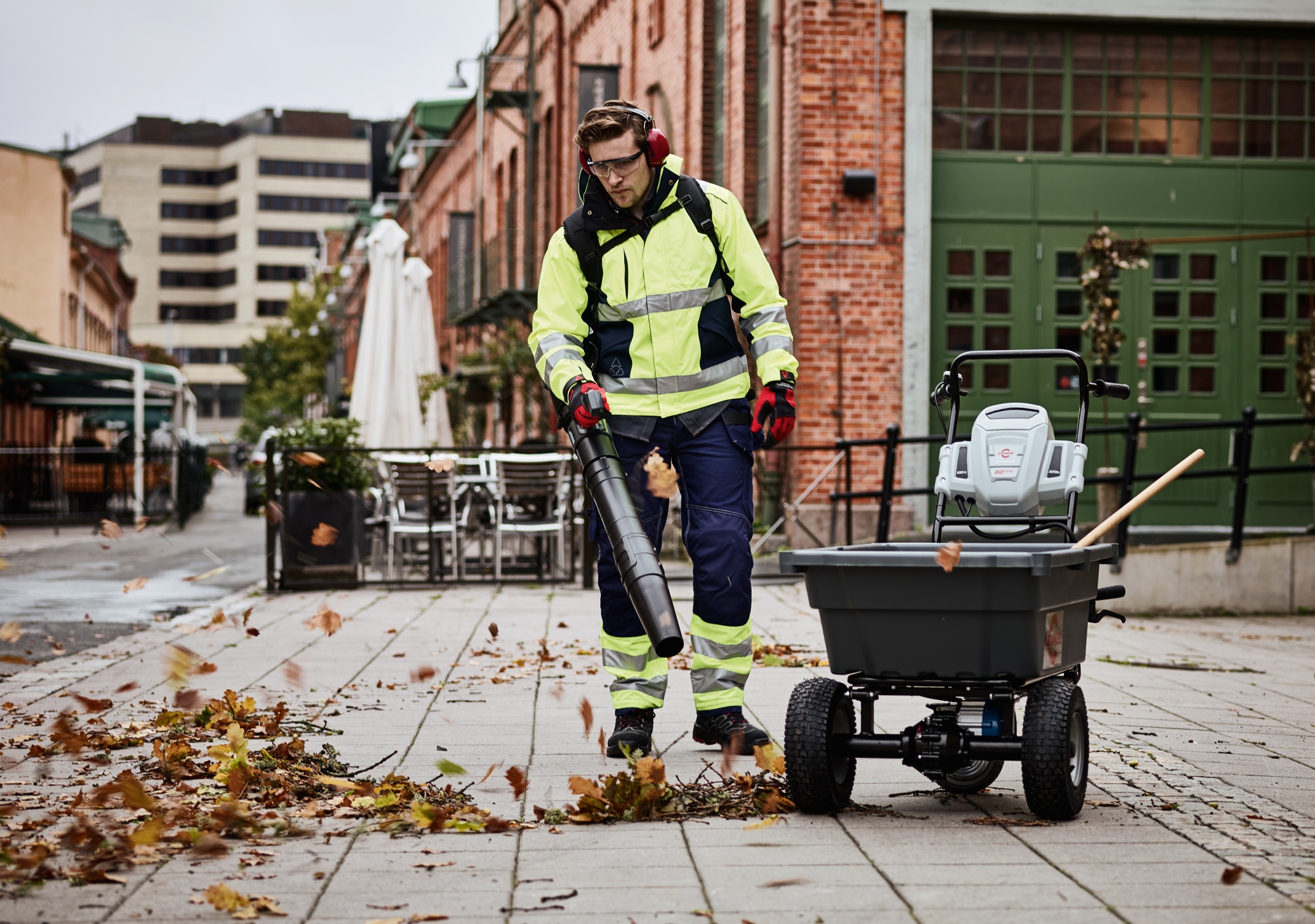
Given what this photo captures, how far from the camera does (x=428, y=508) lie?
39.8 ft

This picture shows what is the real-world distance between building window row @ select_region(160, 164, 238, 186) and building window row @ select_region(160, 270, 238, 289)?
6.62 m

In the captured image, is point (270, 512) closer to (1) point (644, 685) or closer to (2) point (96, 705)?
(2) point (96, 705)

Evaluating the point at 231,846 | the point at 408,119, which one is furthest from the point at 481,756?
the point at 408,119

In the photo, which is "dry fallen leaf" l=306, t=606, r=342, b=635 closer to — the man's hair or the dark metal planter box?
the dark metal planter box

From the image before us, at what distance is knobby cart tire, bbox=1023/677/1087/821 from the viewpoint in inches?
159

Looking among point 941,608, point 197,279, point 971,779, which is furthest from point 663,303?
point 197,279

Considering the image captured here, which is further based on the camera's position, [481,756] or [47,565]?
[47,565]

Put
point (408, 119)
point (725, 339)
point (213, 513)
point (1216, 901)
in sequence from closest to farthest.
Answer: point (1216, 901) → point (725, 339) → point (213, 513) → point (408, 119)

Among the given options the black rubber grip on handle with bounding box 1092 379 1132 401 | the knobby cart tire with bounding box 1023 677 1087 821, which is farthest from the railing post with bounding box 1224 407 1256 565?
the knobby cart tire with bounding box 1023 677 1087 821

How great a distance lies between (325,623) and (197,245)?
115852mm

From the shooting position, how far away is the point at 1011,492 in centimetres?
483

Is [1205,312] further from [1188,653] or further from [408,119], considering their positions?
[408,119]

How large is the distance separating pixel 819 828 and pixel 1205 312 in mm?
11337

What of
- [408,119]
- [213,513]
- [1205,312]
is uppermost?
[408,119]
